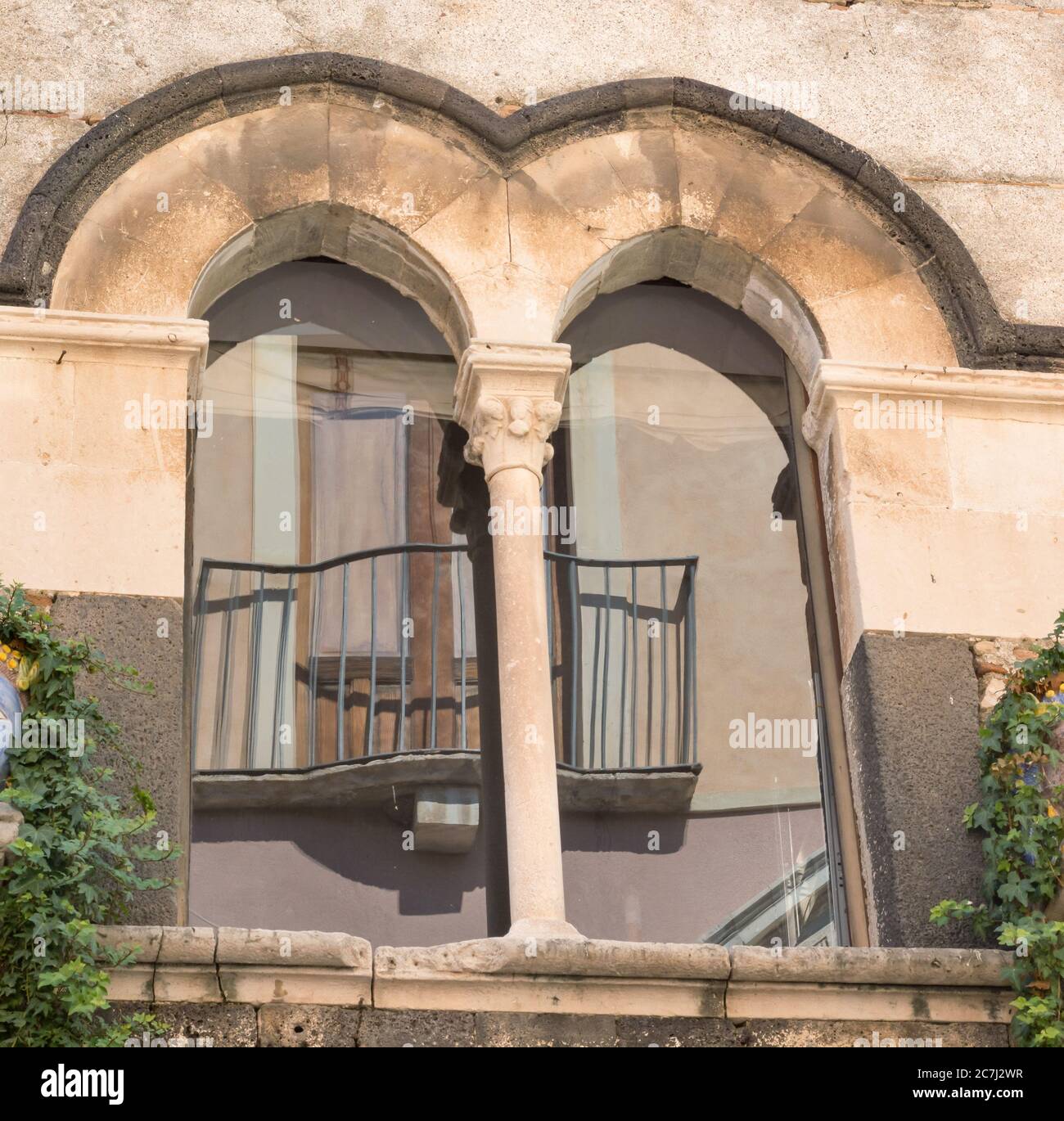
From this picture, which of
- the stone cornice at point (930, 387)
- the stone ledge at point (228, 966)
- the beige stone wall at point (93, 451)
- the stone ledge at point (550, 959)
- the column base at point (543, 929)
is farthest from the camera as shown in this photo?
the stone cornice at point (930, 387)

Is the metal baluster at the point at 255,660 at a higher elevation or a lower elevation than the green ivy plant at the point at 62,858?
higher

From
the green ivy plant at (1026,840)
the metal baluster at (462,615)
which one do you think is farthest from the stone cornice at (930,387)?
the metal baluster at (462,615)

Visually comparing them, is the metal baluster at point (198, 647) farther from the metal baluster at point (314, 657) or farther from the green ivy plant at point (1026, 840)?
the green ivy plant at point (1026, 840)

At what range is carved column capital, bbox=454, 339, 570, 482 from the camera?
7.30m

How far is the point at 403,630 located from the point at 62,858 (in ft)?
5.51

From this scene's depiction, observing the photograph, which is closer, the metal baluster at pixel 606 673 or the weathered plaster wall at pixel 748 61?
the metal baluster at pixel 606 673

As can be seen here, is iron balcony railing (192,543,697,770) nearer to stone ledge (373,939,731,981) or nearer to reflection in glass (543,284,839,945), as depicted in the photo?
reflection in glass (543,284,839,945)

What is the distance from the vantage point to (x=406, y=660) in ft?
24.2

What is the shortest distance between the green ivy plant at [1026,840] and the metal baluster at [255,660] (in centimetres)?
212

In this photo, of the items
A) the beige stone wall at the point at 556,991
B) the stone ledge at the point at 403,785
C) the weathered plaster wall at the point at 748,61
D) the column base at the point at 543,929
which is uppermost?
the weathered plaster wall at the point at 748,61

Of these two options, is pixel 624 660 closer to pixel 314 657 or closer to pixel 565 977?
pixel 314 657

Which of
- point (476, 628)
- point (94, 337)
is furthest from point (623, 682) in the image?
point (94, 337)

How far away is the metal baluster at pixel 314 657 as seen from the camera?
718 centimetres
